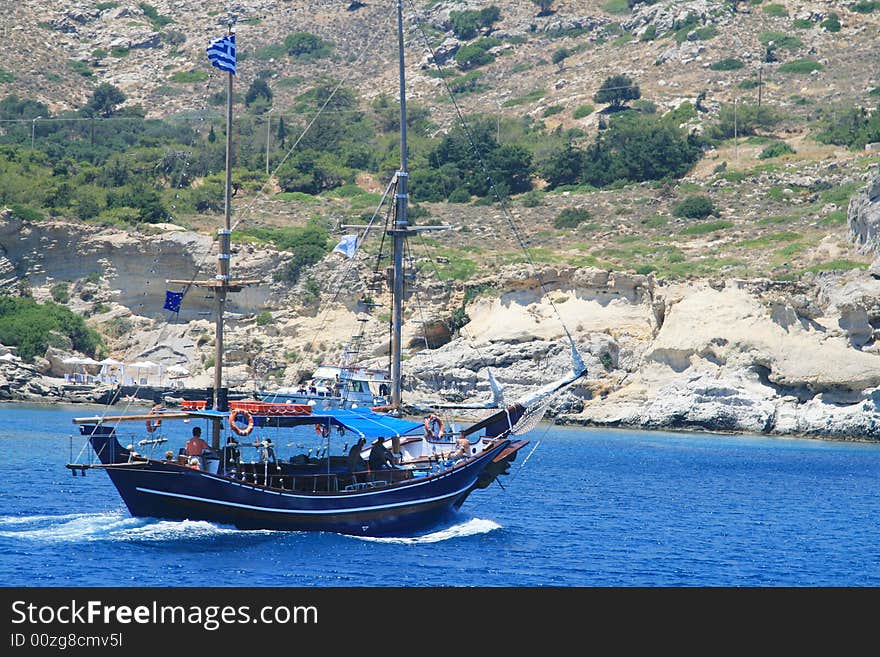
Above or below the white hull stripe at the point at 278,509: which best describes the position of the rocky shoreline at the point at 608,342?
above

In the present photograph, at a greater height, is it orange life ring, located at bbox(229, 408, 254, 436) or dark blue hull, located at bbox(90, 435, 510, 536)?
orange life ring, located at bbox(229, 408, 254, 436)

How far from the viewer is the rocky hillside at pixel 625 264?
2275 inches

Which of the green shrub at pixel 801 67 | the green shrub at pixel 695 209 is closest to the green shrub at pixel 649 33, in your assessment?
the green shrub at pixel 801 67

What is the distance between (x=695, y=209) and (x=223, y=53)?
54948 mm

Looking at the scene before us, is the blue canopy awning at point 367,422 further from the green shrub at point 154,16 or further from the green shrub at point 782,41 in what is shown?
the green shrub at point 154,16

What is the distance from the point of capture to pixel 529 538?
96.3ft

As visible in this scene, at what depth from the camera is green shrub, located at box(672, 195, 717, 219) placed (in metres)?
82.8

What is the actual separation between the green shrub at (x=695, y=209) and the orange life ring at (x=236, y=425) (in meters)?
57.4

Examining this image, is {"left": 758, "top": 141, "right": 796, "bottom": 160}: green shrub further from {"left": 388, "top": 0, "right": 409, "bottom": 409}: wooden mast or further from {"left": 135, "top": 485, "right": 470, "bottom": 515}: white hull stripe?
{"left": 135, "top": 485, "right": 470, "bottom": 515}: white hull stripe

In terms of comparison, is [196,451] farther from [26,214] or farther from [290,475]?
[26,214]

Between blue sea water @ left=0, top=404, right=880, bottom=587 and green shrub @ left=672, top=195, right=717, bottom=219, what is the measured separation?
132 ft

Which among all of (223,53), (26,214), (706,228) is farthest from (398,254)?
(706,228)

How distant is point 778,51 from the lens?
113500 mm

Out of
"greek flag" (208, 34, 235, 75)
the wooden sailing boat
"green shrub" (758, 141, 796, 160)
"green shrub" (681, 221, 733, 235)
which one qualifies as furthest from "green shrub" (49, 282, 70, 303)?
"green shrub" (758, 141, 796, 160)
